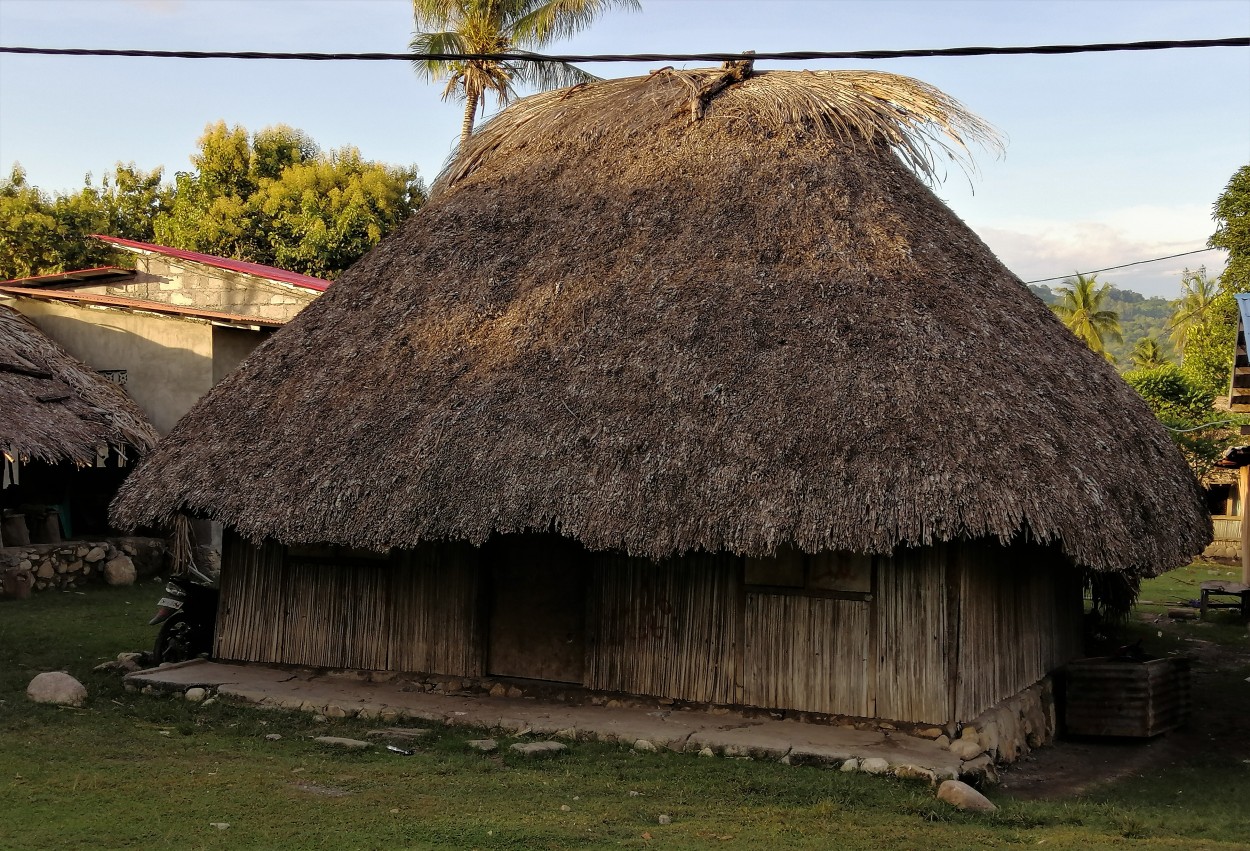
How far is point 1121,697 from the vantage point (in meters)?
10.1

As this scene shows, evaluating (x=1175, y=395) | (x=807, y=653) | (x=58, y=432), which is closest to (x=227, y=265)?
(x=58, y=432)

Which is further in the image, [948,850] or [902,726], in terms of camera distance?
[902,726]

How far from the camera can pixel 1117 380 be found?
11.3 meters

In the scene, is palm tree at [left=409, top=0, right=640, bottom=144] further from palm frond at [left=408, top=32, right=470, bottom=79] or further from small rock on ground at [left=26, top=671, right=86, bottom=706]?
small rock on ground at [left=26, top=671, right=86, bottom=706]

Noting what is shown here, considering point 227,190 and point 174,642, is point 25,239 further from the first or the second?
point 174,642

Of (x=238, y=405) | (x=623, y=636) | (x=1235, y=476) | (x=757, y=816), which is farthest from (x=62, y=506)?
(x=1235, y=476)

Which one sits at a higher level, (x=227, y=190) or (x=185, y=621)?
(x=227, y=190)

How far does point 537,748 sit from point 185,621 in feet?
16.0

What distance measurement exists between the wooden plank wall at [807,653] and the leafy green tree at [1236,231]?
2350 cm

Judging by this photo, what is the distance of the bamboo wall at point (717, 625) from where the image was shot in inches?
354

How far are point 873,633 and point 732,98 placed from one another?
19.2 feet

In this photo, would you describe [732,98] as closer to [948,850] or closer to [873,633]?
[873,633]

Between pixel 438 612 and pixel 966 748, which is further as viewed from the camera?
pixel 438 612

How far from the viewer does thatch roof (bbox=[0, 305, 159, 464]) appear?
16016mm
